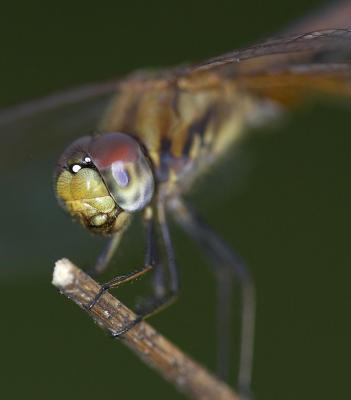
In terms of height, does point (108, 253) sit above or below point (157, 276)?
above

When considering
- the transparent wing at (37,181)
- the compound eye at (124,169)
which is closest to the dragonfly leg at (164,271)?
the compound eye at (124,169)

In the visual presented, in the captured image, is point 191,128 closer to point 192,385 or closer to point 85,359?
point 192,385

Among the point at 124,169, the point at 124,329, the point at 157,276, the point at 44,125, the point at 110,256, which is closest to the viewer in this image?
the point at 124,329

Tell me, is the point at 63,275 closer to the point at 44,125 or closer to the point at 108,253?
the point at 108,253

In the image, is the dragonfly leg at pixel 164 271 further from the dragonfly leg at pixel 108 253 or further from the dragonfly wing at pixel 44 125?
the dragonfly wing at pixel 44 125

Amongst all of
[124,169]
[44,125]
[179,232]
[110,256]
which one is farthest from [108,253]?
[179,232]

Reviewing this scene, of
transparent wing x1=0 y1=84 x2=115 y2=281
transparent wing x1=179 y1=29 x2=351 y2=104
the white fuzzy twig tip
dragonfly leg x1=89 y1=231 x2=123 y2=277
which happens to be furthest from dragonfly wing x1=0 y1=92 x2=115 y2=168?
the white fuzzy twig tip
